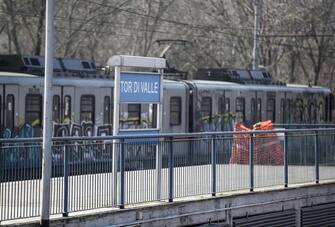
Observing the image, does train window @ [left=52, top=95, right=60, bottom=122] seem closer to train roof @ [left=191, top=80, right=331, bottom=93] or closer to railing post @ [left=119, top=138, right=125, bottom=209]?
train roof @ [left=191, top=80, right=331, bottom=93]

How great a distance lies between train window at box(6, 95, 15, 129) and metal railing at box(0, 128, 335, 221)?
8.08 m

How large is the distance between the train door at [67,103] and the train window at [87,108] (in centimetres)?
46

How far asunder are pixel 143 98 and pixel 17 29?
2900 centimetres

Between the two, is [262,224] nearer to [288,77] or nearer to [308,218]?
[308,218]

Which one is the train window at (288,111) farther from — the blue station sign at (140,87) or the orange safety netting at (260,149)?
the blue station sign at (140,87)

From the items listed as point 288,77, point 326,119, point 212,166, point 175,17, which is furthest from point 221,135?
point 288,77

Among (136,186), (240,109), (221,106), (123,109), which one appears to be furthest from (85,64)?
(136,186)

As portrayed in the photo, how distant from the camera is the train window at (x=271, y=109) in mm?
32156

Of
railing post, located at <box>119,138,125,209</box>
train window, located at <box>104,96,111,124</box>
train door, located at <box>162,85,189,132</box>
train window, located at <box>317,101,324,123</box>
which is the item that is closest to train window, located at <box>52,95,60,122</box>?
train window, located at <box>104,96,111,124</box>

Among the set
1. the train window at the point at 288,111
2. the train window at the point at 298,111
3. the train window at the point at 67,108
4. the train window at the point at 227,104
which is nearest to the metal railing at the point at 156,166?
the train window at the point at 67,108

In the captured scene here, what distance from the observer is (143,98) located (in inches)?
492

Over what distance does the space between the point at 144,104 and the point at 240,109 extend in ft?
27.9

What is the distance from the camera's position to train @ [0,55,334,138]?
20.5m

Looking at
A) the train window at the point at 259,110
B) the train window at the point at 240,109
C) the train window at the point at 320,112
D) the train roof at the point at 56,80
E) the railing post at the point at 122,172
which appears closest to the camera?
the railing post at the point at 122,172
